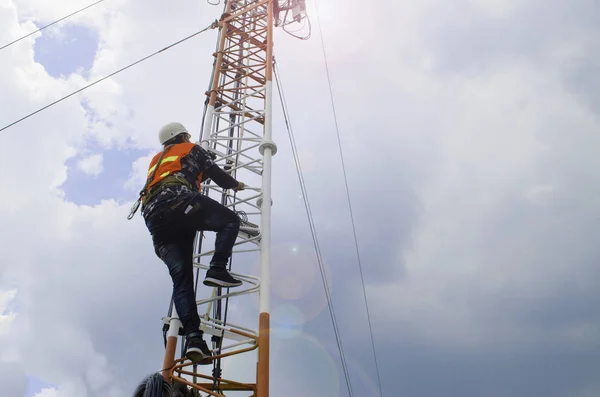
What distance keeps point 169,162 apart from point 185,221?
2.97 feet

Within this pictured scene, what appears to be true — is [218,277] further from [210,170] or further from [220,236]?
[210,170]

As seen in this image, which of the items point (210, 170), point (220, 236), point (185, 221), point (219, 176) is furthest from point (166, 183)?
point (220, 236)

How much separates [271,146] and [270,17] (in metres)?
4.82

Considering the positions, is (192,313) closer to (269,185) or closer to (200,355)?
(200,355)

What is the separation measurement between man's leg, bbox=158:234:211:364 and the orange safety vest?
0.95 metres

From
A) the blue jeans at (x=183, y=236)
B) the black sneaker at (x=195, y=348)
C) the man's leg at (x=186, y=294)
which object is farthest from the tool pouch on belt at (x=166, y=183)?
the black sneaker at (x=195, y=348)

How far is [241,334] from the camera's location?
8141 millimetres

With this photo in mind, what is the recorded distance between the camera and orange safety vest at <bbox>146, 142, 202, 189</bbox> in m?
6.76

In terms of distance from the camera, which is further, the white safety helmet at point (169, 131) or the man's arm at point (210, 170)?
the white safety helmet at point (169, 131)

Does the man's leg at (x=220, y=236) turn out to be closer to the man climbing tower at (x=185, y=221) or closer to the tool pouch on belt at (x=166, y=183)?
the man climbing tower at (x=185, y=221)

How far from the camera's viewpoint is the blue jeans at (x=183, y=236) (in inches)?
256

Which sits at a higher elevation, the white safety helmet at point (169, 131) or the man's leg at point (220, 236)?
the white safety helmet at point (169, 131)

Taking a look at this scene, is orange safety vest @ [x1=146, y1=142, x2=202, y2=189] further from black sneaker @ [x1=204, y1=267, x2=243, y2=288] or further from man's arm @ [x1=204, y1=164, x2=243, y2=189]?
black sneaker @ [x1=204, y1=267, x2=243, y2=288]

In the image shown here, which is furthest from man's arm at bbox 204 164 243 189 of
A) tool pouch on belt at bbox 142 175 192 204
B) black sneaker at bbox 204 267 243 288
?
black sneaker at bbox 204 267 243 288
